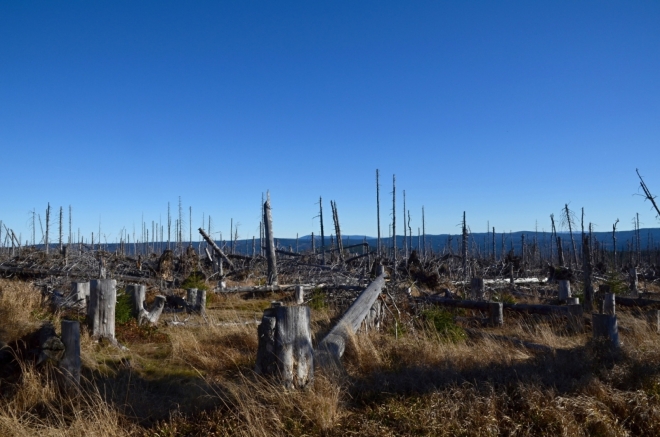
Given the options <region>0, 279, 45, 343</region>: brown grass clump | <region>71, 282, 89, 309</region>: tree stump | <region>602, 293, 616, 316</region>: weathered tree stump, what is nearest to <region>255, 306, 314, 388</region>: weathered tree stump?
<region>0, 279, 45, 343</region>: brown grass clump

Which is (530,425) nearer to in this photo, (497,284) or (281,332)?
(281,332)

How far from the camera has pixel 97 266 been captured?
15.2 metres

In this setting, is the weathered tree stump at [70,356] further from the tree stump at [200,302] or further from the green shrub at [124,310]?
the tree stump at [200,302]

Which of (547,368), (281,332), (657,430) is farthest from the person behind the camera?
(547,368)

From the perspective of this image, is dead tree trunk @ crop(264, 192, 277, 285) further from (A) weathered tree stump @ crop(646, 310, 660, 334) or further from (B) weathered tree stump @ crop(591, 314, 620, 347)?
(B) weathered tree stump @ crop(591, 314, 620, 347)

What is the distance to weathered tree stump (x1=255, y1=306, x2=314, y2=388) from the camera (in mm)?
4961

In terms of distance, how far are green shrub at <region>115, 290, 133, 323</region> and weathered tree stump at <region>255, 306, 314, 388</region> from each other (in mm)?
5237

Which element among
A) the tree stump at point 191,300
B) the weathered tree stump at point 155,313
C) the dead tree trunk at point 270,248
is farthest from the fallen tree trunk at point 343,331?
the dead tree trunk at point 270,248

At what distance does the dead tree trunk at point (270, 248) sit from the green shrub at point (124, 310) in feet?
22.7

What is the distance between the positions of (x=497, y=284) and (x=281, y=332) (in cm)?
1610

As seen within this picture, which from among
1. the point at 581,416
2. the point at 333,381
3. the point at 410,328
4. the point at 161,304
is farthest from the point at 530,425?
the point at 161,304

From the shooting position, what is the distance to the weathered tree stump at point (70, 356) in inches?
214

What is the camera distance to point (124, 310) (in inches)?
368

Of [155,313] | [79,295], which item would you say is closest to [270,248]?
[155,313]
